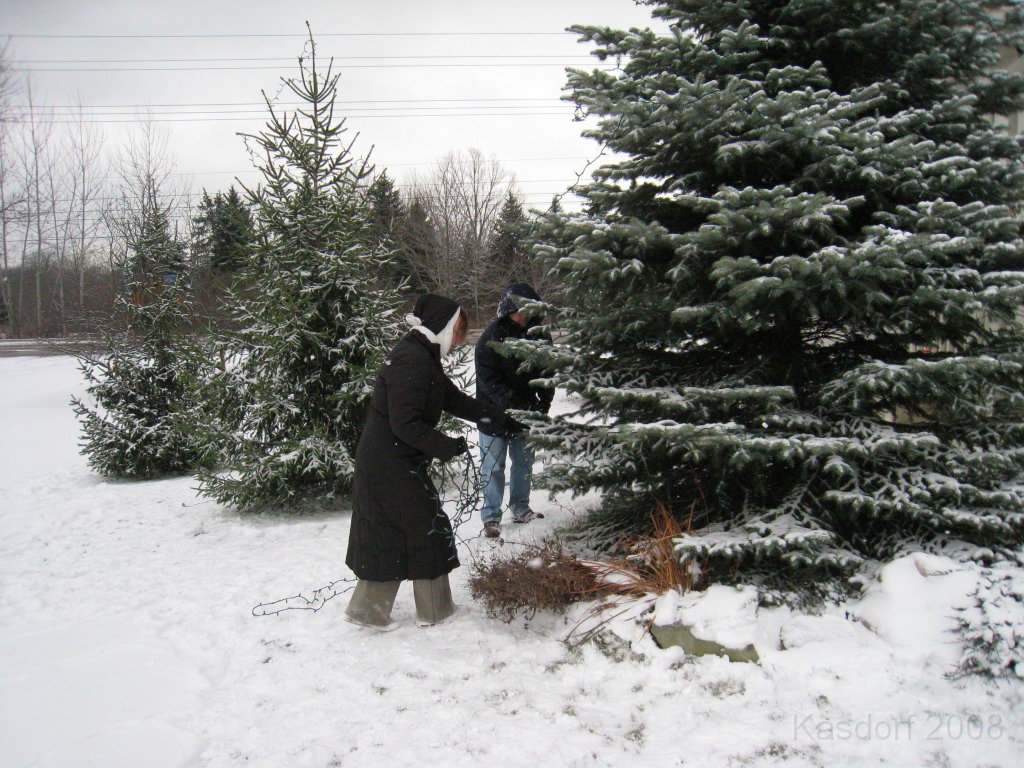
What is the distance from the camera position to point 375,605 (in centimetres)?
404

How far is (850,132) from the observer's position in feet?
11.8

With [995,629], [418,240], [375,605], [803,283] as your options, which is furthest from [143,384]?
[418,240]

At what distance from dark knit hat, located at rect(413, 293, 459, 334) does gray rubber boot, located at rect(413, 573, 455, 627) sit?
1564 millimetres

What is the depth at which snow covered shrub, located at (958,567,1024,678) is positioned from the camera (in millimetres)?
2801

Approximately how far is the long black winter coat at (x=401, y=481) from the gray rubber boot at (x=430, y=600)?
3.7 inches

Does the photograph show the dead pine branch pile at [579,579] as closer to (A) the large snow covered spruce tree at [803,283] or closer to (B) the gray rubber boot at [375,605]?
(A) the large snow covered spruce tree at [803,283]

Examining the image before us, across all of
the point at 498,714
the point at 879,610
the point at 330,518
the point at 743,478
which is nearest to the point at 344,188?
the point at 330,518

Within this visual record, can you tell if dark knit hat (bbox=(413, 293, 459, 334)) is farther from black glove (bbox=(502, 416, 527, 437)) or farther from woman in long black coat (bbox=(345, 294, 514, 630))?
black glove (bbox=(502, 416, 527, 437))

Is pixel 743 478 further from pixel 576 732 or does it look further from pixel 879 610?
pixel 576 732

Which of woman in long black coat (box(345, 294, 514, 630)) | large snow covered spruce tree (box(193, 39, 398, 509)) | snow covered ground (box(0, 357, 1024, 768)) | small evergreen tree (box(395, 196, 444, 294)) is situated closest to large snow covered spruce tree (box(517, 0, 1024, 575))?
snow covered ground (box(0, 357, 1024, 768))

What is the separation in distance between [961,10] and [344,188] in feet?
18.3

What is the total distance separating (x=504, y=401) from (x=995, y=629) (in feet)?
11.9

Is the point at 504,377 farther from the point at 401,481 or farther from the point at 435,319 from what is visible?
the point at 401,481

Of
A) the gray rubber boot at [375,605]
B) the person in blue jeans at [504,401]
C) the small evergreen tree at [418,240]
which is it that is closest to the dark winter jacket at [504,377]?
the person in blue jeans at [504,401]
